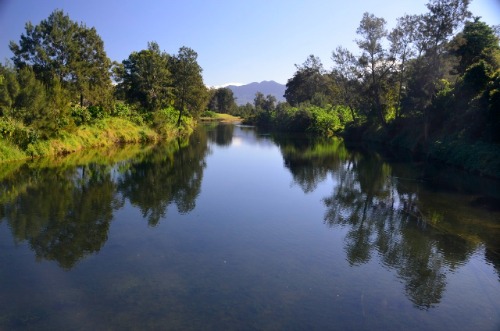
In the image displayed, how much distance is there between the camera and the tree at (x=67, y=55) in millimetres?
39250

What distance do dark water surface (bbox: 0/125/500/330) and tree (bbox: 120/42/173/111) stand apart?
34.1 m

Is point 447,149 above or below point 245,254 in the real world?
above

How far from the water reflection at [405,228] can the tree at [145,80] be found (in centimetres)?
3636

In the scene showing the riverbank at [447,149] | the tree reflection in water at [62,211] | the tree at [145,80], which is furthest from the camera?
the tree at [145,80]

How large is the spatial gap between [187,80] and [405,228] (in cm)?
5293

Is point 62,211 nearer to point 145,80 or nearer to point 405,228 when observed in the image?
point 405,228

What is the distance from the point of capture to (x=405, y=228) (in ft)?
48.5

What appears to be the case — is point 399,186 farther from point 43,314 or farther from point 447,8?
Result: point 447,8

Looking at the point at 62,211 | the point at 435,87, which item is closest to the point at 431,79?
the point at 435,87

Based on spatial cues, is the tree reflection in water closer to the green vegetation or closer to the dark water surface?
the dark water surface

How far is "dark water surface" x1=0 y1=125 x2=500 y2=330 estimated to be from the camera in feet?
27.7

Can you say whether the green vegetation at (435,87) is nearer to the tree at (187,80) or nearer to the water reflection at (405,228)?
the water reflection at (405,228)

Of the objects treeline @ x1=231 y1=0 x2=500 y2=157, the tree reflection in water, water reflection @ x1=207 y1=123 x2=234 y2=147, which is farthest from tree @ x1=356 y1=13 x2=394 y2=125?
the tree reflection in water

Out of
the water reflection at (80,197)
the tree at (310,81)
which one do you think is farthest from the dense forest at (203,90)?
the tree at (310,81)
